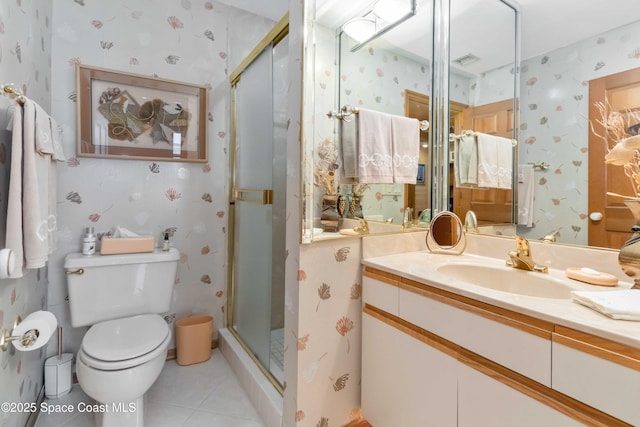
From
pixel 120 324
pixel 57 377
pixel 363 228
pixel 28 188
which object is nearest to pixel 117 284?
pixel 120 324

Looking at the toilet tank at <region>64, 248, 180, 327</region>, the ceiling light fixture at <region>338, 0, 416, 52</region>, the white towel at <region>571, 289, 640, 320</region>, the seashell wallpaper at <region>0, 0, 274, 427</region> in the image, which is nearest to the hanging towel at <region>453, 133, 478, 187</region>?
the ceiling light fixture at <region>338, 0, 416, 52</region>

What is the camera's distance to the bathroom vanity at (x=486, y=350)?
0.68m

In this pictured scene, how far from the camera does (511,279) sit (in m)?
1.23

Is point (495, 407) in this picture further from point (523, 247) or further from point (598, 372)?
point (523, 247)

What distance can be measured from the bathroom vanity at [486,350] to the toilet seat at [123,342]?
950 mm

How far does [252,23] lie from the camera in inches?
88.5

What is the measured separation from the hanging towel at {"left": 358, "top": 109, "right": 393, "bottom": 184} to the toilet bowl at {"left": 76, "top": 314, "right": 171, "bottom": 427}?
1.24 meters

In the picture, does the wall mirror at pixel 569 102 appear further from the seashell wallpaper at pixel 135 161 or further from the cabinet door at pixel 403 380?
the seashell wallpaper at pixel 135 161

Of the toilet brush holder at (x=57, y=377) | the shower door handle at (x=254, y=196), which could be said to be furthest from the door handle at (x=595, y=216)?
the toilet brush holder at (x=57, y=377)

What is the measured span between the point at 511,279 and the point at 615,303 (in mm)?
480

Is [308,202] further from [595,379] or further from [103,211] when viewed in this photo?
[103,211]

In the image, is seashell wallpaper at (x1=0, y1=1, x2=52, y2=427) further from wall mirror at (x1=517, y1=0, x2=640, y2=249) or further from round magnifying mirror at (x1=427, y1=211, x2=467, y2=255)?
wall mirror at (x1=517, y1=0, x2=640, y2=249)

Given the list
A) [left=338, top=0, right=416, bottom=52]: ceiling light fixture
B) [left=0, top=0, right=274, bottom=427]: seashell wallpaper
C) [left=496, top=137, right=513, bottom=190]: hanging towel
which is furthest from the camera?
[left=338, top=0, right=416, bottom=52]: ceiling light fixture

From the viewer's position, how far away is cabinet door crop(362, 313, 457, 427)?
40.1 inches
